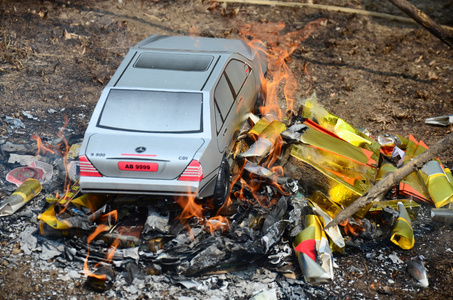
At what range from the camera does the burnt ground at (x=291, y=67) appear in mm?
6035

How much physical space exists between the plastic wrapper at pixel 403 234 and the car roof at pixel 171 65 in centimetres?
342

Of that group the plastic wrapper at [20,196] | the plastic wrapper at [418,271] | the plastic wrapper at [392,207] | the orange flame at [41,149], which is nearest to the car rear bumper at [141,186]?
the plastic wrapper at [20,196]

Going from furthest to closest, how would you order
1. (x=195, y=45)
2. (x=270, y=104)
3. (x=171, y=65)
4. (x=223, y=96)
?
(x=270, y=104) → (x=195, y=45) → (x=171, y=65) → (x=223, y=96)

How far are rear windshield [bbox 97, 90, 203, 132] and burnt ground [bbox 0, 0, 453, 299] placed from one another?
2.12 m

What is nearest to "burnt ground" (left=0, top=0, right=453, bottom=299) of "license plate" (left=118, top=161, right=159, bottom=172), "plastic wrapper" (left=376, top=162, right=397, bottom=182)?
"plastic wrapper" (left=376, top=162, right=397, bottom=182)

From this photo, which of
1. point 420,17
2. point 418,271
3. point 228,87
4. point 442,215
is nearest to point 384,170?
point 442,215

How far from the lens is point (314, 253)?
6070 millimetres

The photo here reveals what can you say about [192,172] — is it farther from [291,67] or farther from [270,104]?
[291,67]

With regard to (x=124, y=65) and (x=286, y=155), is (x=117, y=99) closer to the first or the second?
(x=124, y=65)

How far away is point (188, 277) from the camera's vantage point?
606cm

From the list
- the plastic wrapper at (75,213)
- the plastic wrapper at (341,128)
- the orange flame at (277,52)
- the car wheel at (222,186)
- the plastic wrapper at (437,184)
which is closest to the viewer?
the plastic wrapper at (75,213)

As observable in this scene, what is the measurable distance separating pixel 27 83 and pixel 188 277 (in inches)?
270

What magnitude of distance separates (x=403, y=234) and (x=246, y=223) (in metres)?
2.12

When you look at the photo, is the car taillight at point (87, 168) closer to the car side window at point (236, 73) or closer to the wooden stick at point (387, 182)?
the car side window at point (236, 73)
